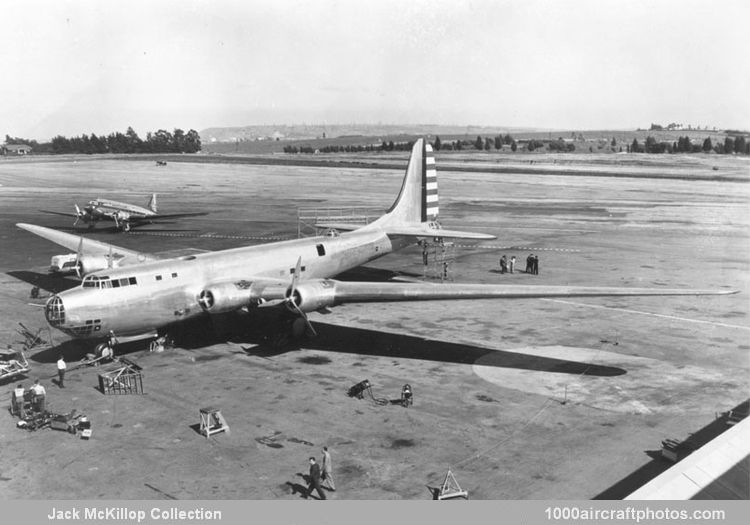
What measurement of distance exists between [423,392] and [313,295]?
5.67m

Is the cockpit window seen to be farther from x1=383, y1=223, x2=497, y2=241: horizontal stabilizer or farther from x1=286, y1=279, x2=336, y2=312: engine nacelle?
x1=383, y1=223, x2=497, y2=241: horizontal stabilizer

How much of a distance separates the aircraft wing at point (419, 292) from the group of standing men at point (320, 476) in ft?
30.0

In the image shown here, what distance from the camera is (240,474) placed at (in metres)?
15.3

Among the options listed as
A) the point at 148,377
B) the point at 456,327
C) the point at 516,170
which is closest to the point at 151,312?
the point at 148,377

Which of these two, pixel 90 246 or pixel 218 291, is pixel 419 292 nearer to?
pixel 218 291

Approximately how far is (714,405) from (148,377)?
18693mm

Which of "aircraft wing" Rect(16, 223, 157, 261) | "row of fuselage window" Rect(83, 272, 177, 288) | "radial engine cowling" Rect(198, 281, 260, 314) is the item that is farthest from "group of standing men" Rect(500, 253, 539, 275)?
"row of fuselage window" Rect(83, 272, 177, 288)

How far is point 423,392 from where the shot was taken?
20.6 meters

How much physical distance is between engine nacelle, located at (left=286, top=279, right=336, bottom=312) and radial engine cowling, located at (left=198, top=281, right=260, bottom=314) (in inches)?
85.0

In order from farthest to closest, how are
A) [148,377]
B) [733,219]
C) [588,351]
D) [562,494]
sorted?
1. [733,219]
2. [588,351]
3. [148,377]
4. [562,494]

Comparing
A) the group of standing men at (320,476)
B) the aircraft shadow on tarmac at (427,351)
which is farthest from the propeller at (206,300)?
the group of standing men at (320,476)

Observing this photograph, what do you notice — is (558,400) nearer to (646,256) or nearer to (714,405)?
(714,405)

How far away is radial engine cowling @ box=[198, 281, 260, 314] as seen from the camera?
24281mm

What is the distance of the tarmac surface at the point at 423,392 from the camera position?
599 inches
